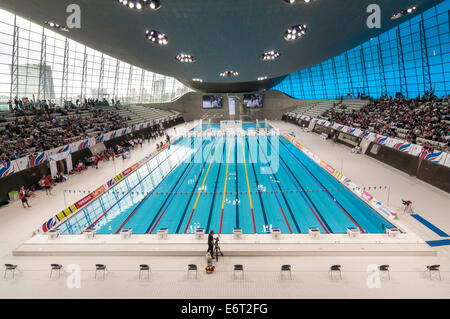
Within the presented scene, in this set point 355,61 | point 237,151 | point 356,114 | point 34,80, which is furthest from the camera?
point 355,61

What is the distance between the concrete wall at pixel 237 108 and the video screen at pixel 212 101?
74 cm

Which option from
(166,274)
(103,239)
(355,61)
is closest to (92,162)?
(103,239)

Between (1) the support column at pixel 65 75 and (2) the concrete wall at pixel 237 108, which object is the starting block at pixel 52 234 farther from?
(2) the concrete wall at pixel 237 108

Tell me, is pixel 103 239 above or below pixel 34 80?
below

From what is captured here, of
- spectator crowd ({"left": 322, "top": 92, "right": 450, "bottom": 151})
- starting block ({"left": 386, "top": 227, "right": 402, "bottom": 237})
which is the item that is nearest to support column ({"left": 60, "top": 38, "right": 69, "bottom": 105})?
spectator crowd ({"left": 322, "top": 92, "right": 450, "bottom": 151})

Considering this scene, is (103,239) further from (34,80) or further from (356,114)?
(356,114)

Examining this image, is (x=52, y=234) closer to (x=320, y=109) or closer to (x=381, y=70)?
(x=381, y=70)

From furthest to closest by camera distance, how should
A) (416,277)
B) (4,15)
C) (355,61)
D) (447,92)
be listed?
1. (355,61)
2. (447,92)
3. (4,15)
4. (416,277)

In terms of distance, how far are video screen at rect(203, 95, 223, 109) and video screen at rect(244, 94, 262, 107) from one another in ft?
14.3

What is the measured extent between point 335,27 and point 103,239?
40.8 ft

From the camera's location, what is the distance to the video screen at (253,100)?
44125mm

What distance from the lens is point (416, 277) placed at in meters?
6.04

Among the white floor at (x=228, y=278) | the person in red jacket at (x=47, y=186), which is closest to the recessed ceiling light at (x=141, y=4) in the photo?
the white floor at (x=228, y=278)

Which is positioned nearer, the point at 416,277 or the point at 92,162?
the point at 416,277
